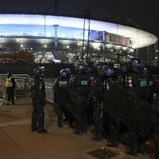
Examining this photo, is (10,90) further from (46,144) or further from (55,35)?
(55,35)

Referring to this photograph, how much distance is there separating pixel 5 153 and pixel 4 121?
485cm

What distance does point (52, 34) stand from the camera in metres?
45.8

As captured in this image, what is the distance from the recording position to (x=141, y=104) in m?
8.62

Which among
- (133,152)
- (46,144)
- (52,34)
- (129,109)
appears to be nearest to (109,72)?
(129,109)

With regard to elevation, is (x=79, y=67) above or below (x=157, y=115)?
above

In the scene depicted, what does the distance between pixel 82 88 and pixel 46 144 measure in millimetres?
2664

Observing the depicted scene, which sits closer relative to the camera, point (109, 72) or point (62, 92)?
point (109, 72)

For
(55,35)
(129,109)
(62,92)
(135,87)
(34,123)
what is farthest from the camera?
(55,35)

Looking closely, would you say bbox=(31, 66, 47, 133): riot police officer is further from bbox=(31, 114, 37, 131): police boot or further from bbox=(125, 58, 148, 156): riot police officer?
bbox=(125, 58, 148, 156): riot police officer

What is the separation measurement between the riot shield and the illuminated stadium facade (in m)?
31.6

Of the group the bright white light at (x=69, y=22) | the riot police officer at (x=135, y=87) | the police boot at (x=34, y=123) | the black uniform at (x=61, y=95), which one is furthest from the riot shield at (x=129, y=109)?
the bright white light at (x=69, y=22)

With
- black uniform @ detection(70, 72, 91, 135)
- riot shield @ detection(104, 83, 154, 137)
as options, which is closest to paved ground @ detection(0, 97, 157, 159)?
riot shield @ detection(104, 83, 154, 137)

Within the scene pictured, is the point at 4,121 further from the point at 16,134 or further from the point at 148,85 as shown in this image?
the point at 148,85

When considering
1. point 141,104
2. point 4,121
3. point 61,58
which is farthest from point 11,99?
point 61,58
